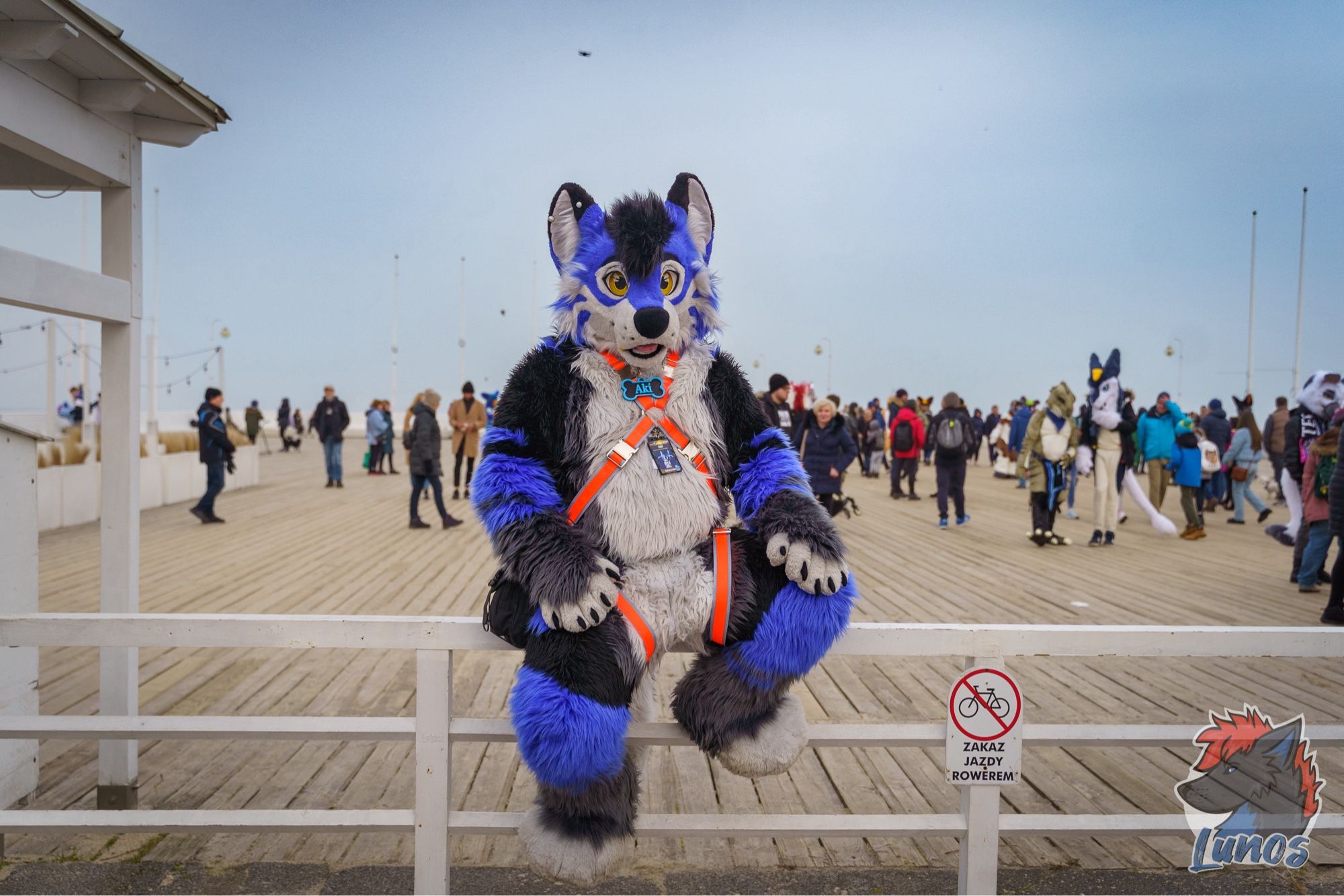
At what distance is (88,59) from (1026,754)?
4771 mm

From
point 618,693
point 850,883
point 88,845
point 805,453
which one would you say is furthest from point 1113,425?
point 88,845

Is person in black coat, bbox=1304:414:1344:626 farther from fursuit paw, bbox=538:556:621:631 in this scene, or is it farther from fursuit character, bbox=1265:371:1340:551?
fursuit paw, bbox=538:556:621:631

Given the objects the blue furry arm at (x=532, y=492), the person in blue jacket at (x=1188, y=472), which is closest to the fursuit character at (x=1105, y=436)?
the person in blue jacket at (x=1188, y=472)

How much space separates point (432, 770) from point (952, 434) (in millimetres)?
10157

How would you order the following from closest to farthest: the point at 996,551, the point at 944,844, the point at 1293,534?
the point at 944,844 → the point at 1293,534 → the point at 996,551

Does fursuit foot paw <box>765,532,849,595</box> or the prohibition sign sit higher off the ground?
fursuit foot paw <box>765,532,849,595</box>

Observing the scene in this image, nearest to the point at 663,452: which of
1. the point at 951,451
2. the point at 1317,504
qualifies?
the point at 1317,504

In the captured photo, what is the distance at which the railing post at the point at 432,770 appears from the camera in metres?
2.34

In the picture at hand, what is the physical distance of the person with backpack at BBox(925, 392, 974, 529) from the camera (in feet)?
37.5

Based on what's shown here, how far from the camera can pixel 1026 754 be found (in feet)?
13.3

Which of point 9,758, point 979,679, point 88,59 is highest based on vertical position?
point 88,59

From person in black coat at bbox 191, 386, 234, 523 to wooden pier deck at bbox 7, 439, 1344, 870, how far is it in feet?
5.83

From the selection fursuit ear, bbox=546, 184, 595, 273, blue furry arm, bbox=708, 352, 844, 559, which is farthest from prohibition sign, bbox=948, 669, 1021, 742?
fursuit ear, bbox=546, 184, 595, 273

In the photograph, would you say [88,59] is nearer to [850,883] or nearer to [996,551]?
[850,883]
